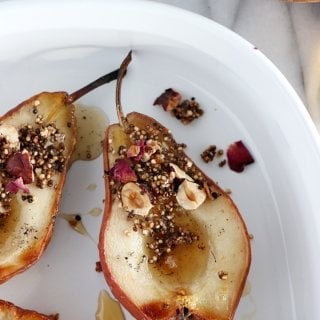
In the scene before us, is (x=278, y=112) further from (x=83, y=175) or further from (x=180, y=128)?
(x=83, y=175)

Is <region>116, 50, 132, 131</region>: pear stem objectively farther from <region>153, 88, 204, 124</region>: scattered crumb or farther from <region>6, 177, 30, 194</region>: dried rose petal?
<region>6, 177, 30, 194</region>: dried rose petal

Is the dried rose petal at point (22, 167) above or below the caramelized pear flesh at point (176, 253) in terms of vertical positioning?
above

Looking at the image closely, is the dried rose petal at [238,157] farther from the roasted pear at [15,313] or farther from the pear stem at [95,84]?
the roasted pear at [15,313]

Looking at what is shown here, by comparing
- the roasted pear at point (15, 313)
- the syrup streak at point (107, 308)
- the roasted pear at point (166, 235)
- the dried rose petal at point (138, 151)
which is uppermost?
the dried rose petal at point (138, 151)

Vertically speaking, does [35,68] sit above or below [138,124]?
above

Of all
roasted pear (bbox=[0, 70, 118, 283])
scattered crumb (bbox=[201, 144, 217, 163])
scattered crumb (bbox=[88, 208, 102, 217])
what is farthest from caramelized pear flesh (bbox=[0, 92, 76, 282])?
scattered crumb (bbox=[201, 144, 217, 163])

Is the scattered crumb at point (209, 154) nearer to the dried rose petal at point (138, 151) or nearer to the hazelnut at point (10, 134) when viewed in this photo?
the dried rose petal at point (138, 151)

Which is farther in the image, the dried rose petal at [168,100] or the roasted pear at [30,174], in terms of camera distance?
the dried rose petal at [168,100]

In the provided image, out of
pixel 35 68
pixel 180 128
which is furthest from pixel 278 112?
pixel 35 68

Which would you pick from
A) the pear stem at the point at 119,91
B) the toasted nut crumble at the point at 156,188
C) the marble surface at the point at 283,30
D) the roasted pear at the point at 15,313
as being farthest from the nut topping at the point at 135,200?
the marble surface at the point at 283,30
